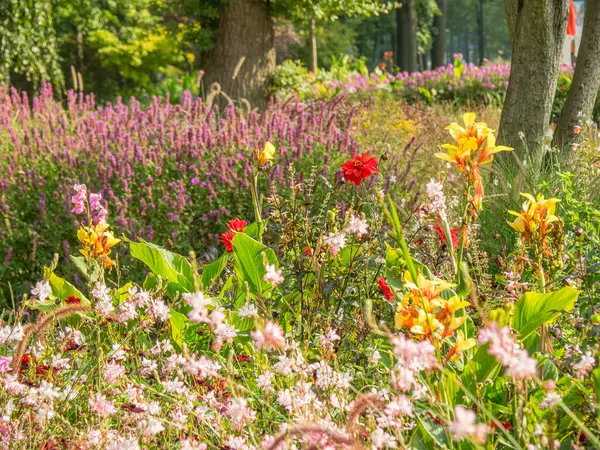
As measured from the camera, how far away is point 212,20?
38.1 ft

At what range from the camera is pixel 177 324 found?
2986 mm

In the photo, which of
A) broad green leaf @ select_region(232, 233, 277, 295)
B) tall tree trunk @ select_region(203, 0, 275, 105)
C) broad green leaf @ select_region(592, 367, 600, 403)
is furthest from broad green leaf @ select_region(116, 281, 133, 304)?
tall tree trunk @ select_region(203, 0, 275, 105)

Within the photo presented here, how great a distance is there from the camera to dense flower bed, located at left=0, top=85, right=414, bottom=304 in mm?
5188

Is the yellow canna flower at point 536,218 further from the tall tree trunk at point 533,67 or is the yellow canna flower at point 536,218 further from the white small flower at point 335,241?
the tall tree trunk at point 533,67

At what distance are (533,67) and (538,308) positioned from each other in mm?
3634

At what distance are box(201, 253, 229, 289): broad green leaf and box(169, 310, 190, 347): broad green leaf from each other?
0.32 metres

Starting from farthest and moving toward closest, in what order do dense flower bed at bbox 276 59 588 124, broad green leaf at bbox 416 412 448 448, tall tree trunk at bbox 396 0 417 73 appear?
1. tall tree trunk at bbox 396 0 417 73
2. dense flower bed at bbox 276 59 588 124
3. broad green leaf at bbox 416 412 448 448

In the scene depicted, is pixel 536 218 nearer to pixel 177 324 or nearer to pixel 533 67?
pixel 177 324

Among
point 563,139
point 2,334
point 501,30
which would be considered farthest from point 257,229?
point 501,30

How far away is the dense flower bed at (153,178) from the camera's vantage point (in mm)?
5188

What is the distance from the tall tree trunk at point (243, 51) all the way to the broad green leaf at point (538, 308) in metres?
9.42

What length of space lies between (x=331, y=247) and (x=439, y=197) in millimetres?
400

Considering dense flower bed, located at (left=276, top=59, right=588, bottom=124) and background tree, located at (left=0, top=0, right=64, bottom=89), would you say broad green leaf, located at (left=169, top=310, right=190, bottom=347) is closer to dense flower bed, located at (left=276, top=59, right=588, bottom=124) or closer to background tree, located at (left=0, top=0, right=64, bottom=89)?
dense flower bed, located at (left=276, top=59, right=588, bottom=124)

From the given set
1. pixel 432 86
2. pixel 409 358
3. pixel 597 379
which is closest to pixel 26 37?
pixel 432 86
